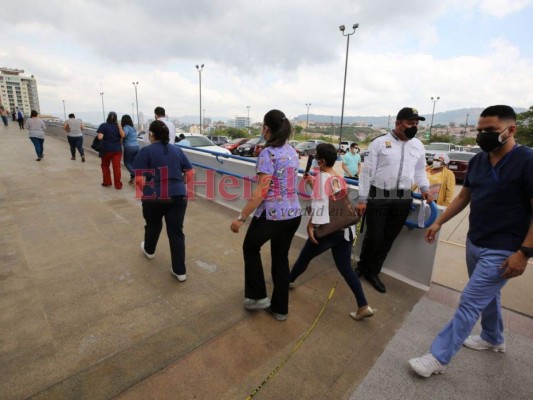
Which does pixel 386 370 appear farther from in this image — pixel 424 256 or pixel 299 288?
pixel 424 256

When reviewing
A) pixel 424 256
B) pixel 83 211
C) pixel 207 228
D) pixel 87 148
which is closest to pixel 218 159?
pixel 207 228

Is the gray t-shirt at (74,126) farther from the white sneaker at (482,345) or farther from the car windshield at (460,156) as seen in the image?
the car windshield at (460,156)

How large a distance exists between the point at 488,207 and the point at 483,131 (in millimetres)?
522

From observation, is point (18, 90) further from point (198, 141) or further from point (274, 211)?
point (274, 211)

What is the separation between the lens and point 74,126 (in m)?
9.15

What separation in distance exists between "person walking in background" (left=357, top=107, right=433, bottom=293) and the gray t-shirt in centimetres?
927

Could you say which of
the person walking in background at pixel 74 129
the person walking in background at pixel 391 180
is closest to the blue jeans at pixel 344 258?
the person walking in background at pixel 391 180

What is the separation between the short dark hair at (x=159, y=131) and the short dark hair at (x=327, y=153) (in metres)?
1.56

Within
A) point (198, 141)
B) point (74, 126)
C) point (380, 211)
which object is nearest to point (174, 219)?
point (380, 211)

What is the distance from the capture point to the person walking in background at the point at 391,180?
120 inches

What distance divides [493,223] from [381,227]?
49.4 inches

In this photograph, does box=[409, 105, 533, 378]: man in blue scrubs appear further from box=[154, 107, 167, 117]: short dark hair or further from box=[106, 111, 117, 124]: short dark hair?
box=[106, 111, 117, 124]: short dark hair

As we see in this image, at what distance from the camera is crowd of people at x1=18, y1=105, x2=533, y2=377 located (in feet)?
6.46

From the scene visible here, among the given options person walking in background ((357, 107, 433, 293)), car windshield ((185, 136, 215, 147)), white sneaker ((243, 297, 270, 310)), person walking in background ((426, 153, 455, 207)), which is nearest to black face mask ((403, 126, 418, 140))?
person walking in background ((357, 107, 433, 293))
